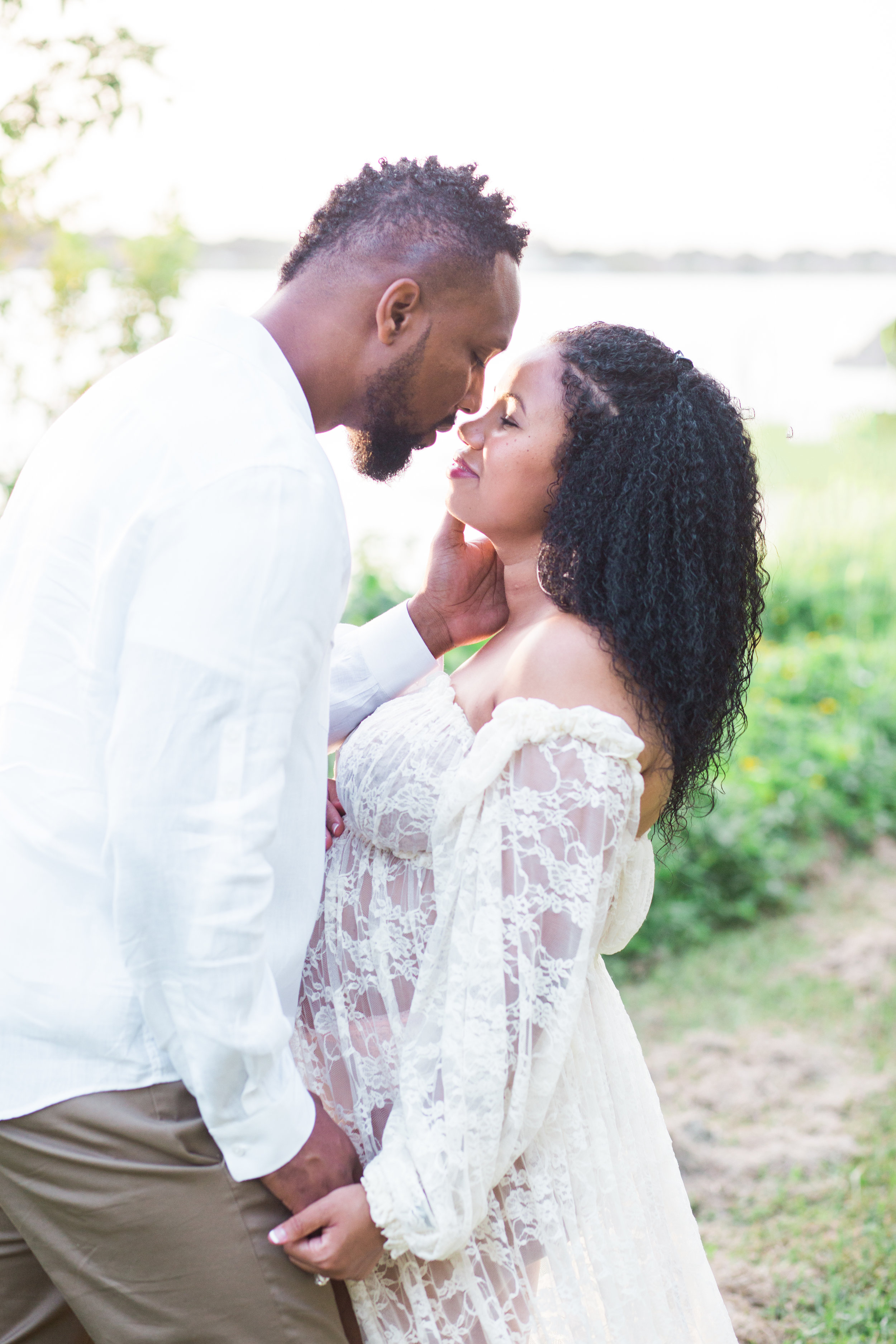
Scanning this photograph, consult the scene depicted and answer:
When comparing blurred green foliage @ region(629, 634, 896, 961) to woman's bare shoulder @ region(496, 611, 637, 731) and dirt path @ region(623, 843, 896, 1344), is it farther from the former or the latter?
woman's bare shoulder @ region(496, 611, 637, 731)

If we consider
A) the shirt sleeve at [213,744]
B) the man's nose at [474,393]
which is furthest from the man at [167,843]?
the man's nose at [474,393]

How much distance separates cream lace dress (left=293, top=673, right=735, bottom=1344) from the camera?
167cm

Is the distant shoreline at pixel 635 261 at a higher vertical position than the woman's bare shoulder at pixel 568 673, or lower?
higher

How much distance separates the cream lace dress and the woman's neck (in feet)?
0.67

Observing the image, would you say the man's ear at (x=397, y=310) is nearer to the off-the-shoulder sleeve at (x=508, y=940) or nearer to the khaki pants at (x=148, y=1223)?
the off-the-shoulder sleeve at (x=508, y=940)

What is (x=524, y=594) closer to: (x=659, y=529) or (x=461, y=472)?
(x=461, y=472)

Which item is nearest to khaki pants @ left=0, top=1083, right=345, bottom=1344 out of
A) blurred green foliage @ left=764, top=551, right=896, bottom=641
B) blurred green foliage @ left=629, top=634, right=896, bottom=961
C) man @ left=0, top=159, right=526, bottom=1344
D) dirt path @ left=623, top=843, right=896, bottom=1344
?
man @ left=0, top=159, right=526, bottom=1344

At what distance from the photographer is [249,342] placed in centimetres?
168

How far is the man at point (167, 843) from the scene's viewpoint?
55.5 inches

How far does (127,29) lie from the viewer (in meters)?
2.58

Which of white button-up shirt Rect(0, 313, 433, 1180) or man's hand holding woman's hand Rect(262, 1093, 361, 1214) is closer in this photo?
white button-up shirt Rect(0, 313, 433, 1180)

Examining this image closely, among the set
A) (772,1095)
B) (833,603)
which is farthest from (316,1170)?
(833,603)

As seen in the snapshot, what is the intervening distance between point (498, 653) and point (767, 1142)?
252cm

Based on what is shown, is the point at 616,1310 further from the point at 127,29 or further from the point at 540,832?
the point at 127,29
